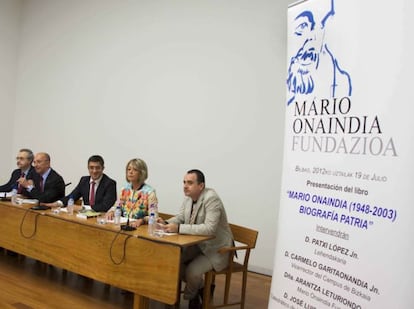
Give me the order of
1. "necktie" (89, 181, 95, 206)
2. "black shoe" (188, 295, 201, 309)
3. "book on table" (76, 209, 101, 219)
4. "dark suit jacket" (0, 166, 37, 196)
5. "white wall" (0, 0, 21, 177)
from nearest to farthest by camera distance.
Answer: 1. "black shoe" (188, 295, 201, 309)
2. "book on table" (76, 209, 101, 219)
3. "necktie" (89, 181, 95, 206)
4. "dark suit jacket" (0, 166, 37, 196)
5. "white wall" (0, 0, 21, 177)

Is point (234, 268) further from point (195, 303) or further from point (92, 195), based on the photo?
point (92, 195)

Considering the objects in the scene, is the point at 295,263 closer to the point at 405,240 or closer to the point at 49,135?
the point at 405,240

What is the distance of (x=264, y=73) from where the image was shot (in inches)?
189

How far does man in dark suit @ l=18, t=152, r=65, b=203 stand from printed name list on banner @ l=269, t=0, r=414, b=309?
302 centimetres

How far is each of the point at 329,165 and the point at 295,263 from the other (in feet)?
1.86

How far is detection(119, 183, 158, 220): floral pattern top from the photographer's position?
382 centimetres

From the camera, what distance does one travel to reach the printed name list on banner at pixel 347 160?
1.75 meters

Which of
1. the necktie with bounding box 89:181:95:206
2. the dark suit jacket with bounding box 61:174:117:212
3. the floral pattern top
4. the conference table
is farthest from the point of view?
the necktie with bounding box 89:181:95:206

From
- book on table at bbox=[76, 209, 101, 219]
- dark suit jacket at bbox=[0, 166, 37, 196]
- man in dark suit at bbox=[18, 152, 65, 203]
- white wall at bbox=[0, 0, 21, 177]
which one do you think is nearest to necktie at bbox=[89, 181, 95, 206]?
book on table at bbox=[76, 209, 101, 219]

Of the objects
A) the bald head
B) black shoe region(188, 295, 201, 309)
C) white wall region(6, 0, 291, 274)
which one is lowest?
black shoe region(188, 295, 201, 309)

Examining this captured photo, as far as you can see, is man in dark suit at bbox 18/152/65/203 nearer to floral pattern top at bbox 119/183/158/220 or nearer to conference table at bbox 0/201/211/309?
conference table at bbox 0/201/211/309

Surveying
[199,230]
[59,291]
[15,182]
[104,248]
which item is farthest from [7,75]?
[199,230]

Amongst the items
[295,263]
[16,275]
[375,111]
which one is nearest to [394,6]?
[375,111]

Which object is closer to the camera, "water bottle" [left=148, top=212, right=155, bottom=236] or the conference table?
the conference table
